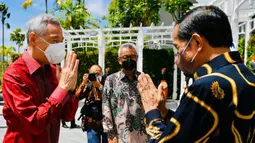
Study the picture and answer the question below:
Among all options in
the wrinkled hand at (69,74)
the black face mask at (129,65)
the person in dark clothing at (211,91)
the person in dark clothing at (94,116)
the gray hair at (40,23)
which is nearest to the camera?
the person in dark clothing at (211,91)

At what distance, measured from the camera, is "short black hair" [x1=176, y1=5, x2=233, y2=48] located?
1.29m

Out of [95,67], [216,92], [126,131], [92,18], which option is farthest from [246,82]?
[92,18]

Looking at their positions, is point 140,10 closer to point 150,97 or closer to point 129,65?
point 129,65

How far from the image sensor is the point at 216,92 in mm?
1180

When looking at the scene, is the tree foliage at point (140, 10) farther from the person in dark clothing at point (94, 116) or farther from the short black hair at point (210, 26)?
the short black hair at point (210, 26)

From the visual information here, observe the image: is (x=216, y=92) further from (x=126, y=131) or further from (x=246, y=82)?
(x=126, y=131)

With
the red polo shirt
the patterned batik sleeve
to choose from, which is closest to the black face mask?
the patterned batik sleeve

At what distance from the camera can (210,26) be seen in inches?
50.7

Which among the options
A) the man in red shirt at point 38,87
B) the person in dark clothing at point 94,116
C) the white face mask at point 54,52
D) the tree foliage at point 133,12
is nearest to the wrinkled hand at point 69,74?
the man in red shirt at point 38,87

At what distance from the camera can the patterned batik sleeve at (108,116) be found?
3.05m

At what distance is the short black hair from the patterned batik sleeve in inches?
73.7

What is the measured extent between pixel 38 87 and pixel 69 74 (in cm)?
23

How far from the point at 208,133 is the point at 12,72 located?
47.2 inches

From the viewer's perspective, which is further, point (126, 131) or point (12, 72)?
point (126, 131)
